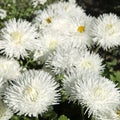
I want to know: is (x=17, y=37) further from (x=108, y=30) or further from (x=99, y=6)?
(x=99, y=6)

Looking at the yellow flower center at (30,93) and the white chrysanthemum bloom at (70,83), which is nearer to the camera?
the yellow flower center at (30,93)

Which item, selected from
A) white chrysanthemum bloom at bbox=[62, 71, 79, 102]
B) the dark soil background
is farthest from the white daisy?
the dark soil background

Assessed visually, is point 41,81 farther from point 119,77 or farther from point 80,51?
point 119,77

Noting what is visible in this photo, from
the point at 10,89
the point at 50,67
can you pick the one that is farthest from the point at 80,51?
the point at 10,89

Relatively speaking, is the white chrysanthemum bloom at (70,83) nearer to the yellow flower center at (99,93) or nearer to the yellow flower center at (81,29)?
the yellow flower center at (99,93)

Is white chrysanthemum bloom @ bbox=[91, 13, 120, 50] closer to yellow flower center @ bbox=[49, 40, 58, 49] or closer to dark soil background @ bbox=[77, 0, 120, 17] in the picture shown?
yellow flower center @ bbox=[49, 40, 58, 49]

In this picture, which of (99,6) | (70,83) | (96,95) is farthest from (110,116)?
(99,6)

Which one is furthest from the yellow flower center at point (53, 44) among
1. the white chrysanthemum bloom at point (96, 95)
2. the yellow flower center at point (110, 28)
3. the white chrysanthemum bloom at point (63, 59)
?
the white chrysanthemum bloom at point (96, 95)
